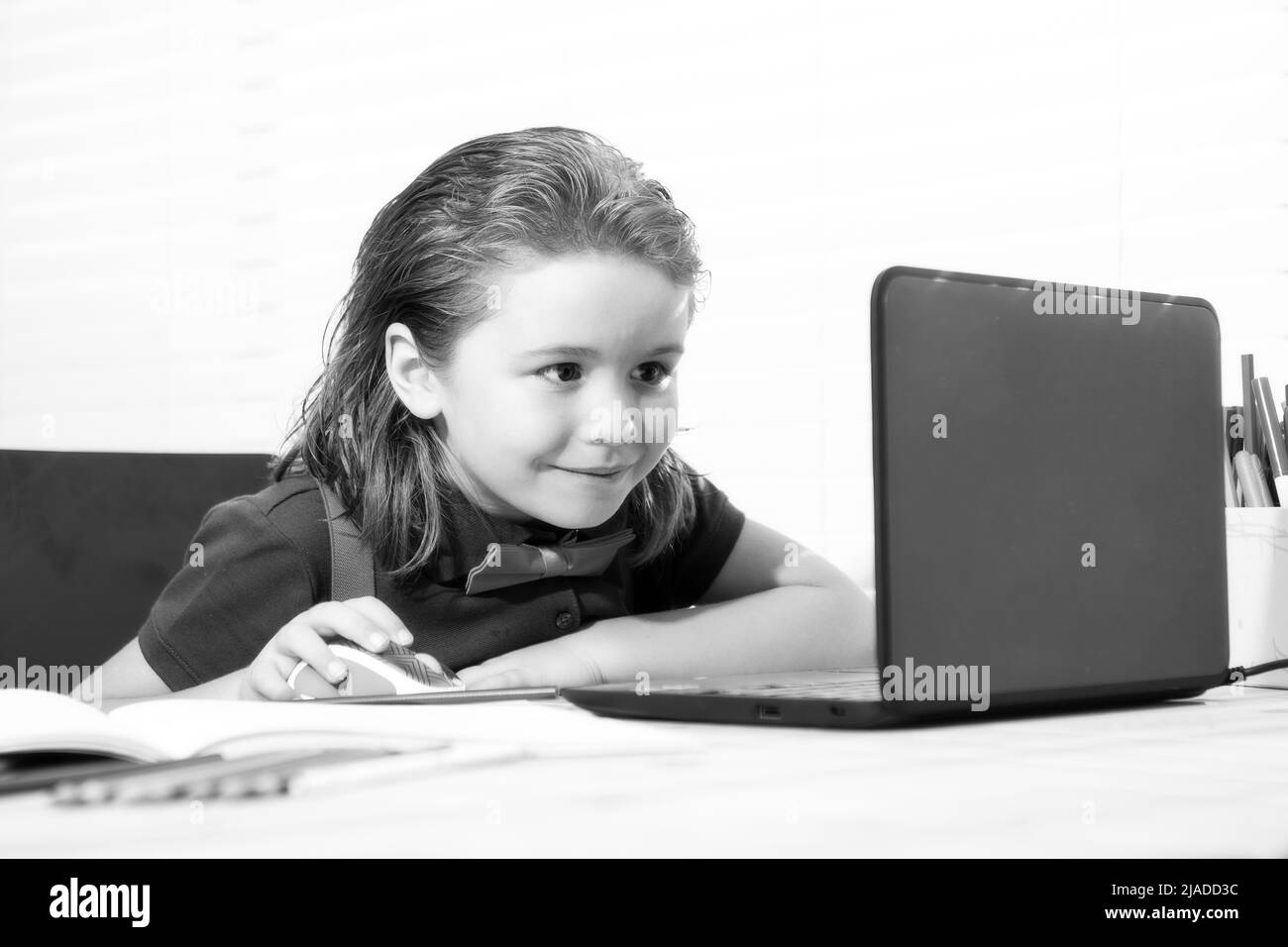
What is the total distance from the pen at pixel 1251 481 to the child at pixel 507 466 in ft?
1.32

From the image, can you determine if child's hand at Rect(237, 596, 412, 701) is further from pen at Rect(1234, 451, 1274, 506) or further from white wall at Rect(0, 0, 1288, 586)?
white wall at Rect(0, 0, 1288, 586)

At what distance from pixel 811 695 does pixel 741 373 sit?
3.70 feet

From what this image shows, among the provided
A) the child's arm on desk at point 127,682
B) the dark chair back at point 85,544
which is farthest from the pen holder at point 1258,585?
the dark chair back at point 85,544

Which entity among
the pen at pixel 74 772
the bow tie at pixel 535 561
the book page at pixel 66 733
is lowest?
the pen at pixel 74 772

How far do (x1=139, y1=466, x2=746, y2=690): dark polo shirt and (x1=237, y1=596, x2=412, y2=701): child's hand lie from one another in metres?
0.22

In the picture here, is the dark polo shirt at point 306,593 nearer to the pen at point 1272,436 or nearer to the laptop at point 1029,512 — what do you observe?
the laptop at point 1029,512

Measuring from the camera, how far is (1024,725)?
0.57 metres

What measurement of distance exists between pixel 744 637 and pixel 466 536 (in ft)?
0.87

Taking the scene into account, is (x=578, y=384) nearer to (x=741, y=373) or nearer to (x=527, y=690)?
(x=527, y=690)

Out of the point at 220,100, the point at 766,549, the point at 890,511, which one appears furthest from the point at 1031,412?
the point at 220,100

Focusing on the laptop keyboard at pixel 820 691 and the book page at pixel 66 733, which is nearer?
the book page at pixel 66 733

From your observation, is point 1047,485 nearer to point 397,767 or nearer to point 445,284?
point 397,767

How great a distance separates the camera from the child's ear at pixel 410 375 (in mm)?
1163

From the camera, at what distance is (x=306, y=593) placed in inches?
42.0
